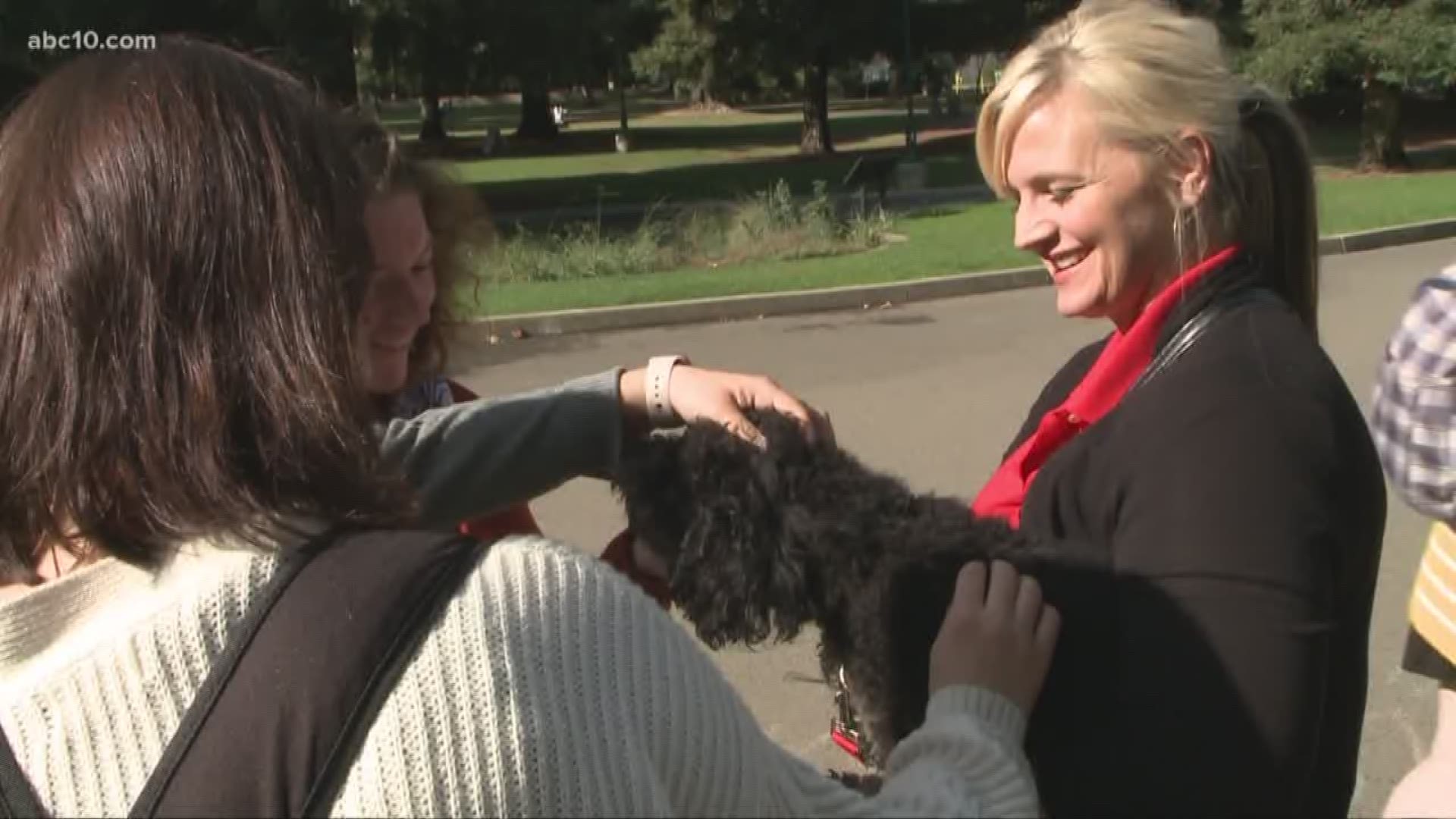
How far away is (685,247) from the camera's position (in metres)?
16.4

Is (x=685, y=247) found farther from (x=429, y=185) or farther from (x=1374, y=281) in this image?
(x=429, y=185)

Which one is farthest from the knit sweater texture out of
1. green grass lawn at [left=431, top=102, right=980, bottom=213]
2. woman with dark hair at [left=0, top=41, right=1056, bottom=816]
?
green grass lawn at [left=431, top=102, right=980, bottom=213]

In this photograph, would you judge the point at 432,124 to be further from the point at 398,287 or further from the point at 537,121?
the point at 398,287

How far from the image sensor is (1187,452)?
1764 millimetres

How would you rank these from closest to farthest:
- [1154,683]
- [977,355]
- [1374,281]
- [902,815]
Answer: [902,815]
[1154,683]
[977,355]
[1374,281]

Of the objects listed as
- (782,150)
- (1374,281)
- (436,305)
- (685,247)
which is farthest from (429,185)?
(782,150)

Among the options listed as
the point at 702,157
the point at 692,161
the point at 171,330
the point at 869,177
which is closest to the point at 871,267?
the point at 869,177

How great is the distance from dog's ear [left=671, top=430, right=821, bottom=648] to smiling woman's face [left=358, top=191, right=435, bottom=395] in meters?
0.55

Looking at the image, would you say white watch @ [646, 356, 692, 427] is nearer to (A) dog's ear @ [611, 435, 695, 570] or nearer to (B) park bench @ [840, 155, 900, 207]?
(A) dog's ear @ [611, 435, 695, 570]

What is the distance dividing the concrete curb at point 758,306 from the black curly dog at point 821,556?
32.8 feet

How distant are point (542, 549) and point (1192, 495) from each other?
842mm

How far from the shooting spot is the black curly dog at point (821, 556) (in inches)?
66.7

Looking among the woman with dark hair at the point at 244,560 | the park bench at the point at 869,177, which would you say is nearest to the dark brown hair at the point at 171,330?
the woman with dark hair at the point at 244,560

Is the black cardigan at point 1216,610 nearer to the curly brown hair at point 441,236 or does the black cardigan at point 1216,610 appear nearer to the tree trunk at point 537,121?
the curly brown hair at point 441,236
